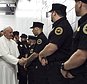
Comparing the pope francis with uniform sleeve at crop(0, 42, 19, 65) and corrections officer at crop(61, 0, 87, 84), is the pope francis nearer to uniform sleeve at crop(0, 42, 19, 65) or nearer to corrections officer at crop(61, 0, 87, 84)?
uniform sleeve at crop(0, 42, 19, 65)

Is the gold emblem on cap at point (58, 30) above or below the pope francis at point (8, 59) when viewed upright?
above

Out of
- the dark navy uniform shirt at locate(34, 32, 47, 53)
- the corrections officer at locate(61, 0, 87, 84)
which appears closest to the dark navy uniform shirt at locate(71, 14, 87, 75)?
the corrections officer at locate(61, 0, 87, 84)

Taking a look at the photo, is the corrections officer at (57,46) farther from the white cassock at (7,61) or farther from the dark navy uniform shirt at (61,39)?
the white cassock at (7,61)

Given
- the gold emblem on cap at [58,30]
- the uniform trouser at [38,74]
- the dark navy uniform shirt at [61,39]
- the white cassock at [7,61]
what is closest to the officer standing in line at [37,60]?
the uniform trouser at [38,74]

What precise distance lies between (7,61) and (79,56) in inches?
136

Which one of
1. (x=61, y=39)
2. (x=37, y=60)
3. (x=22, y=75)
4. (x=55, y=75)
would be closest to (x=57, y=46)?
(x=61, y=39)

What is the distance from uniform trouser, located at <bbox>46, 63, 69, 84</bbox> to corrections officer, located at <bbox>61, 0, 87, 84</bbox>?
31.9 inches

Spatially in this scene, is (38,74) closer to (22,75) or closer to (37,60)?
(37,60)

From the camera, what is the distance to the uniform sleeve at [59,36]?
3589mm

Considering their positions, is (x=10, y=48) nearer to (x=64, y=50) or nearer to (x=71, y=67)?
(x=64, y=50)

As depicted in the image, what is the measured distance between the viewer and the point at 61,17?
395cm

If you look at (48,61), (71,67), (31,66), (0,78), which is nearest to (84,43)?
(71,67)

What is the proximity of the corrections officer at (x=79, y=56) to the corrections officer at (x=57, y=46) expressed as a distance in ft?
2.28

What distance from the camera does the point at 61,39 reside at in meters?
3.60
